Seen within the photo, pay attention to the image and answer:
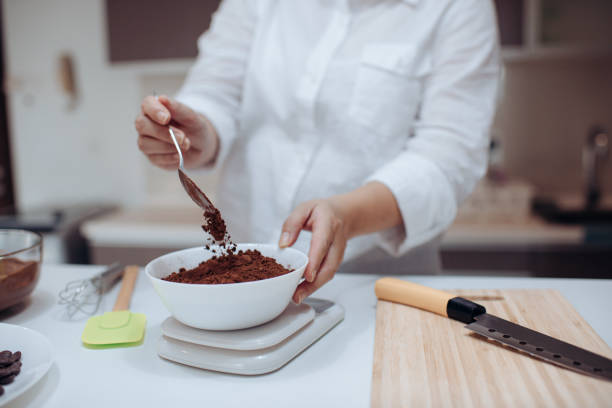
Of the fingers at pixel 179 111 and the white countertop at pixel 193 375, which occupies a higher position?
the fingers at pixel 179 111

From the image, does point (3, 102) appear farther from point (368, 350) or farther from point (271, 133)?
point (368, 350)

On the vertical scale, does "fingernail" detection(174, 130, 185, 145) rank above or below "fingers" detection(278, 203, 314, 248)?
above

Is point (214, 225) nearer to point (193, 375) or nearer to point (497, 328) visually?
point (193, 375)

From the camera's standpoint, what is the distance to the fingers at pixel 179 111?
2.50ft

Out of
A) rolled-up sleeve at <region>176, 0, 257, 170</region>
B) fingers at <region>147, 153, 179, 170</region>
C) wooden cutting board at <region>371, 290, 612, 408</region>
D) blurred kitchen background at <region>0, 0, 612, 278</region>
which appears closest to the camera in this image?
wooden cutting board at <region>371, 290, 612, 408</region>

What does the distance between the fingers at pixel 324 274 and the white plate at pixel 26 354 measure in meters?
0.28

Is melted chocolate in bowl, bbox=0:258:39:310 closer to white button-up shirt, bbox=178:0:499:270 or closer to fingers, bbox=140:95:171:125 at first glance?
fingers, bbox=140:95:171:125

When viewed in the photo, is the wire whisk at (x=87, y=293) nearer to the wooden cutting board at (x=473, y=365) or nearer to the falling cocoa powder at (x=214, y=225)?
the falling cocoa powder at (x=214, y=225)

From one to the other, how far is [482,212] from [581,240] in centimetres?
37

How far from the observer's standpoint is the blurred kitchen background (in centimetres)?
185

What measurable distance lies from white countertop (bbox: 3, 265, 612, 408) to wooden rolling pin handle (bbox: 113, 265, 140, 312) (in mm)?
17

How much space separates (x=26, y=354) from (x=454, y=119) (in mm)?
766

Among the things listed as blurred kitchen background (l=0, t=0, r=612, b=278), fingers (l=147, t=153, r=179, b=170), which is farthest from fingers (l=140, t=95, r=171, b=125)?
blurred kitchen background (l=0, t=0, r=612, b=278)

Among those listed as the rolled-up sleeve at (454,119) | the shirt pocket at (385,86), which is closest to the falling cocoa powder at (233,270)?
the rolled-up sleeve at (454,119)
